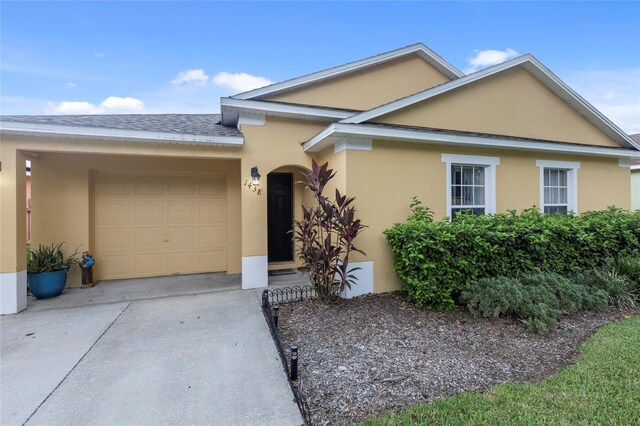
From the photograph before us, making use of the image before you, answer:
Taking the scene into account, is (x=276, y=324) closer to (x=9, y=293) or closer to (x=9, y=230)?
(x=9, y=293)

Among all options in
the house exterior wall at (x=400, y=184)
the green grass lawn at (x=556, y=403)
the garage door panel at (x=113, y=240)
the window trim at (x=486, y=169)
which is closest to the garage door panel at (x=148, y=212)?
the garage door panel at (x=113, y=240)

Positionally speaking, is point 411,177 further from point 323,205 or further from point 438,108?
point 323,205

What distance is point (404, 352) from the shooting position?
11.9 ft

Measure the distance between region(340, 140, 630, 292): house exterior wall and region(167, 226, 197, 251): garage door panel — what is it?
4401 millimetres

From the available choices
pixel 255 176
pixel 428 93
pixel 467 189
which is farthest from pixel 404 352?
pixel 428 93

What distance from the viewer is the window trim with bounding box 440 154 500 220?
648 centimetres

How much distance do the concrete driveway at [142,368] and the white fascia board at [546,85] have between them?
4.40 m

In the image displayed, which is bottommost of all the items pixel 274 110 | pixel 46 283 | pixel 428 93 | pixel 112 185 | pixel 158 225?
pixel 46 283

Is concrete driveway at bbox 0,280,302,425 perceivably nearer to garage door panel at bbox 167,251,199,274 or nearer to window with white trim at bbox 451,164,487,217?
garage door panel at bbox 167,251,199,274

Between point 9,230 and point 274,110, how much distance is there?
5455mm

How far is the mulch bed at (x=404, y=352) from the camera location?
2842 mm

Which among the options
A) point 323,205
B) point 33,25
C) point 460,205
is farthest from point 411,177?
point 33,25

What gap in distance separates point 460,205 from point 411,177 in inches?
62.5

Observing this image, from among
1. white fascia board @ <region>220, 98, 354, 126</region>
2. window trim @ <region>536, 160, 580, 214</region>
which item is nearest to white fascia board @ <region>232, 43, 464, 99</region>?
white fascia board @ <region>220, 98, 354, 126</region>
